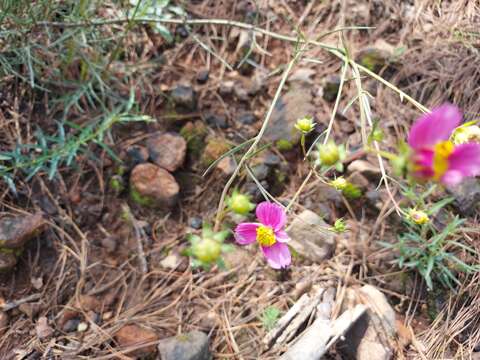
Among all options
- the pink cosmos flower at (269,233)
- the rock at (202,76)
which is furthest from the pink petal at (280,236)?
the rock at (202,76)

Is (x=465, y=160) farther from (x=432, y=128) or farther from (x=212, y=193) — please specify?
(x=212, y=193)

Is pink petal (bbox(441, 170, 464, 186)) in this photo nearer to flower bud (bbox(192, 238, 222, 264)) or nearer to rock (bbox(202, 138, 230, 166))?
flower bud (bbox(192, 238, 222, 264))

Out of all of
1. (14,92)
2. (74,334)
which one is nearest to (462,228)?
(74,334)

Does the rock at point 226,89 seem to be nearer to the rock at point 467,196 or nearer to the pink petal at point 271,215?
the pink petal at point 271,215

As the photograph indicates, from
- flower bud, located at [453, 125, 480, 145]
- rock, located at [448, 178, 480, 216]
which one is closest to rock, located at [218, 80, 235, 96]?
rock, located at [448, 178, 480, 216]

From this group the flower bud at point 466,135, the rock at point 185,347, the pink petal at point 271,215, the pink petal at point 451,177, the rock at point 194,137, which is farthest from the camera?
the rock at point 194,137

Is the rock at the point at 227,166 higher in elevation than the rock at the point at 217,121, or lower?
lower

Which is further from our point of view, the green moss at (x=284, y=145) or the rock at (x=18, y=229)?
the green moss at (x=284, y=145)
